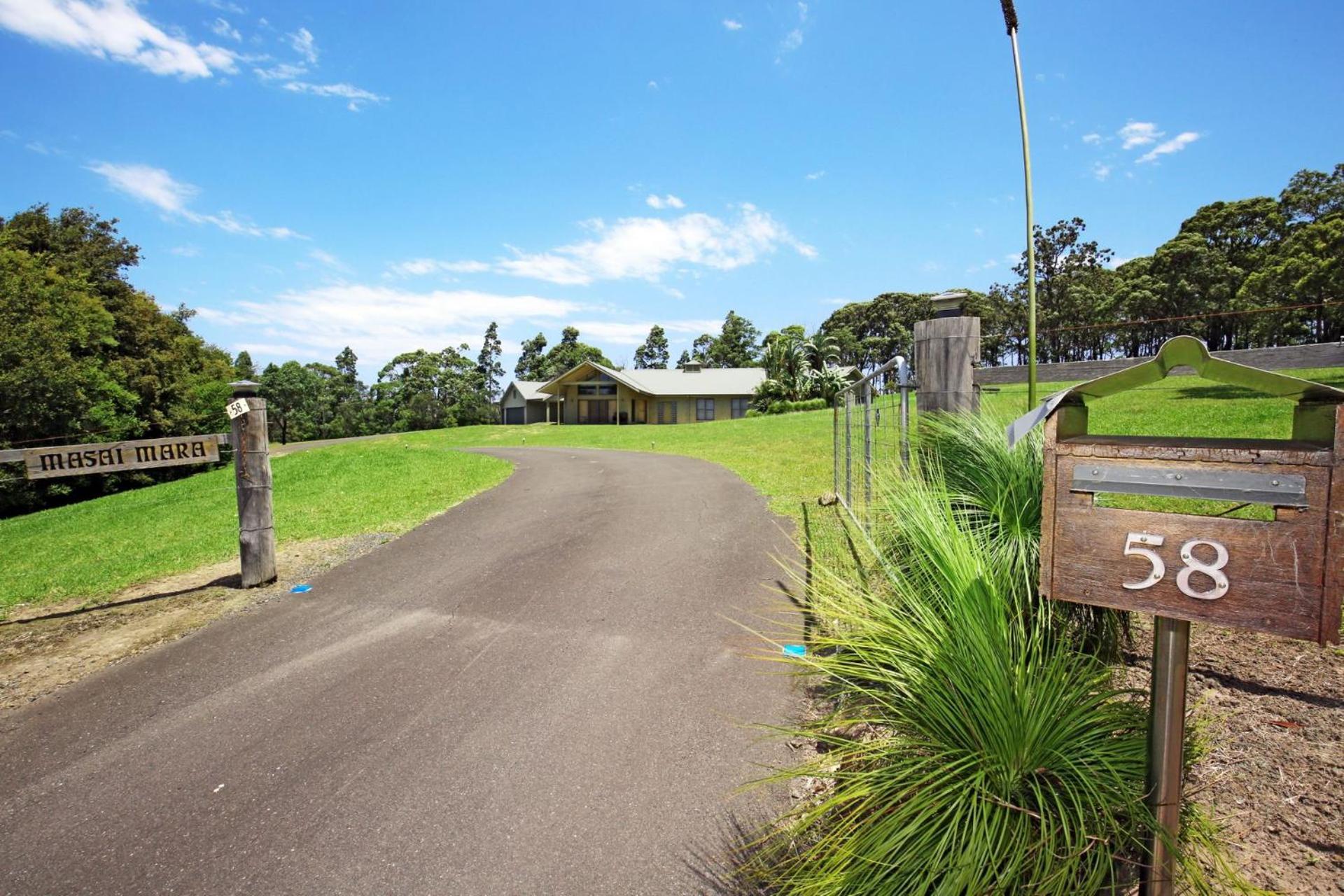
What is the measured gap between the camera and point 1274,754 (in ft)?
8.20

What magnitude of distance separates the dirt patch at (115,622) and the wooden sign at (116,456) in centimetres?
138

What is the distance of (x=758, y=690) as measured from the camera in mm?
4004

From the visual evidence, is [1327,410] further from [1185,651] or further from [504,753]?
[504,753]

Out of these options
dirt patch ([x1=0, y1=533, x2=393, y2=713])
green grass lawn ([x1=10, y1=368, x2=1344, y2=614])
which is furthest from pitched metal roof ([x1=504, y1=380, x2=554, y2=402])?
dirt patch ([x1=0, y1=533, x2=393, y2=713])

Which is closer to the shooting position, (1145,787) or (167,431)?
(1145,787)

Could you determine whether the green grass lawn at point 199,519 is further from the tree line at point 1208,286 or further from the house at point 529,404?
the house at point 529,404

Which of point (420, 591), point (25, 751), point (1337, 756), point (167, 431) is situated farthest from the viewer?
point (167, 431)

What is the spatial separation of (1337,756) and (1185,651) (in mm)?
1597

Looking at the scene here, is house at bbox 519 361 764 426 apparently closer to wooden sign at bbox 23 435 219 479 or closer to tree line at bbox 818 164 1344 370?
tree line at bbox 818 164 1344 370

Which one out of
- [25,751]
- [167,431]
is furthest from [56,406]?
[25,751]

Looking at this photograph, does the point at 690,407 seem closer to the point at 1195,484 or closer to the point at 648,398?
the point at 648,398

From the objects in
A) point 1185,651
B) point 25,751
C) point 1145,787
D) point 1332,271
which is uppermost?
point 1332,271

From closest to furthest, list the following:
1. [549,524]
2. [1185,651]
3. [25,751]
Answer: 1. [1185,651]
2. [25,751]
3. [549,524]

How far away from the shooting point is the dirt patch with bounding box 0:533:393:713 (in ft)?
15.7
